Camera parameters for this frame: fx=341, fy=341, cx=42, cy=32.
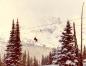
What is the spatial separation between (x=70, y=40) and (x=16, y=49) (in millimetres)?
16882

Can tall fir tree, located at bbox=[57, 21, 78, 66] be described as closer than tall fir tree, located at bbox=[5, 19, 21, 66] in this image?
Yes

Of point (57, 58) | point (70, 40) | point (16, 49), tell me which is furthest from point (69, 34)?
point (16, 49)

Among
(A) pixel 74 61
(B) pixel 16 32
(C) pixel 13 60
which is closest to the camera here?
(A) pixel 74 61

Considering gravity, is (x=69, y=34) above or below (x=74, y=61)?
above

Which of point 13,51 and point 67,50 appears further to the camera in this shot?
point 13,51

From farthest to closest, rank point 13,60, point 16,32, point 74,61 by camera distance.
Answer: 1. point 16,32
2. point 13,60
3. point 74,61

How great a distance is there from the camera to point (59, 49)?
2216 inches

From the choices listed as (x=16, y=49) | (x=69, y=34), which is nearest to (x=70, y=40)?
(x=69, y=34)

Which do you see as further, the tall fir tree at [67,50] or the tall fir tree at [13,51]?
the tall fir tree at [13,51]

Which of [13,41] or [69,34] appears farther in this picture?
[13,41]

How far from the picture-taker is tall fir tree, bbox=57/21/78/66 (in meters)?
55.8

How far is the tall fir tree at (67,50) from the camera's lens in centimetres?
5584

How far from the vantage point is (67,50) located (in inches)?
2208

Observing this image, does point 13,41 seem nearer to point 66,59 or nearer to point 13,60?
point 13,60
